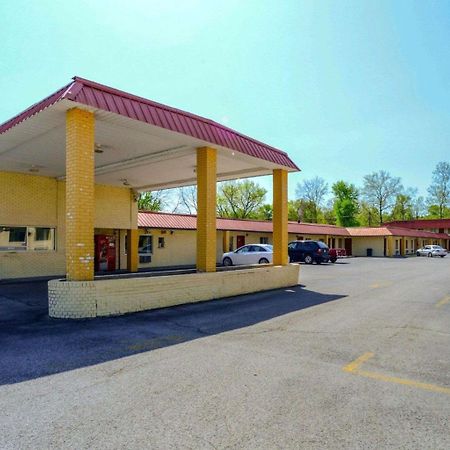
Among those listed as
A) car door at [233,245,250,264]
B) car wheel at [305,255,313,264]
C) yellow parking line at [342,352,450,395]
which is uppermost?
car door at [233,245,250,264]

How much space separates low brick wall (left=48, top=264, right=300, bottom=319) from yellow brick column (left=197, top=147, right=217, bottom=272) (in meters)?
0.61

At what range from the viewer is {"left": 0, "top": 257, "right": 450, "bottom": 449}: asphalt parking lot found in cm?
321

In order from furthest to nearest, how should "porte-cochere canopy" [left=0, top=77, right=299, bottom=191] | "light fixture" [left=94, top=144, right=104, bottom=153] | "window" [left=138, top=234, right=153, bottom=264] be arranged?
1. "window" [left=138, top=234, right=153, bottom=264]
2. "light fixture" [left=94, top=144, right=104, bottom=153]
3. "porte-cochere canopy" [left=0, top=77, right=299, bottom=191]

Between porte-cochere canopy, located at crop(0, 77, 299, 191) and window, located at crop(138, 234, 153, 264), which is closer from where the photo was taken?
porte-cochere canopy, located at crop(0, 77, 299, 191)

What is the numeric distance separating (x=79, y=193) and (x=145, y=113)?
2366mm

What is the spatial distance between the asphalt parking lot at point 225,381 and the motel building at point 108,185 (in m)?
1.15

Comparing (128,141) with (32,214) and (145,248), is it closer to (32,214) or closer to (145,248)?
(32,214)

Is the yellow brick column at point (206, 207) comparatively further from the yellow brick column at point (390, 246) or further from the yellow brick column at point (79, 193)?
the yellow brick column at point (390, 246)

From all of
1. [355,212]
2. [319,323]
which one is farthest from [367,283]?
[355,212]

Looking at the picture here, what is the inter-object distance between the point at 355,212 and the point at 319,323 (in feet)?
252

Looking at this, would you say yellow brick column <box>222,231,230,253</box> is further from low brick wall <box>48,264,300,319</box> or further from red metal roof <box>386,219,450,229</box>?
red metal roof <box>386,219,450,229</box>

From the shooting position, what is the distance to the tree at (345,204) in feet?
258

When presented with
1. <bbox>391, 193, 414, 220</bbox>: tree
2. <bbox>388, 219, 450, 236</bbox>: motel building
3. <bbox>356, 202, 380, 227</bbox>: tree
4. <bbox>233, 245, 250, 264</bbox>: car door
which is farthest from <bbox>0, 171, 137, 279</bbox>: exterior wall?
<bbox>391, 193, 414, 220</bbox>: tree

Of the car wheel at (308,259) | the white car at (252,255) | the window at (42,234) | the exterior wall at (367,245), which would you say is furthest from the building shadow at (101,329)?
the exterior wall at (367,245)
